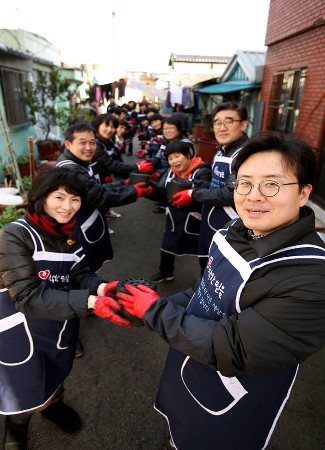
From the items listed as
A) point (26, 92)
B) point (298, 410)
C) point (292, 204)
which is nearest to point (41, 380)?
point (292, 204)

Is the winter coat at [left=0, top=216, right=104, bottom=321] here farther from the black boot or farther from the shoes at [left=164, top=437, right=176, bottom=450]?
the shoes at [left=164, top=437, right=176, bottom=450]

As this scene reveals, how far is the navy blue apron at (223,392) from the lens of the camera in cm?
129

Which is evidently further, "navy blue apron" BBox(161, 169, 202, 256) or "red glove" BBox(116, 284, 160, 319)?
"navy blue apron" BBox(161, 169, 202, 256)

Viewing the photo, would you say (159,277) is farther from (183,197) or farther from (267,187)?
(267,187)

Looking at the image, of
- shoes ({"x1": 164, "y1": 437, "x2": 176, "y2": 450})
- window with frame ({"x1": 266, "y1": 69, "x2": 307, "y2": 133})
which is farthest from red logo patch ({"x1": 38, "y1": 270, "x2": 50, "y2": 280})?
window with frame ({"x1": 266, "y1": 69, "x2": 307, "y2": 133})

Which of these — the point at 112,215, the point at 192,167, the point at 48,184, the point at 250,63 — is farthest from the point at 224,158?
the point at 250,63

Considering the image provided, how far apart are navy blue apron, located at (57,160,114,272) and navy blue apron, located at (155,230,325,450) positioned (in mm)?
1839

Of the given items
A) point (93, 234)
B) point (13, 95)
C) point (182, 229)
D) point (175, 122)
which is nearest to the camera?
point (93, 234)

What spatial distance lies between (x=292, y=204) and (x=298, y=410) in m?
2.05

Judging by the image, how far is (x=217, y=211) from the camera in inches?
122

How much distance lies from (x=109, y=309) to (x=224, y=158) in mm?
1988

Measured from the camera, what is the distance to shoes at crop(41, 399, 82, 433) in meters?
2.15

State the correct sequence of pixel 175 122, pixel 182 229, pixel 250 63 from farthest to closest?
pixel 250 63, pixel 175 122, pixel 182 229

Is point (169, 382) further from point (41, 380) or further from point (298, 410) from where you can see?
point (298, 410)
